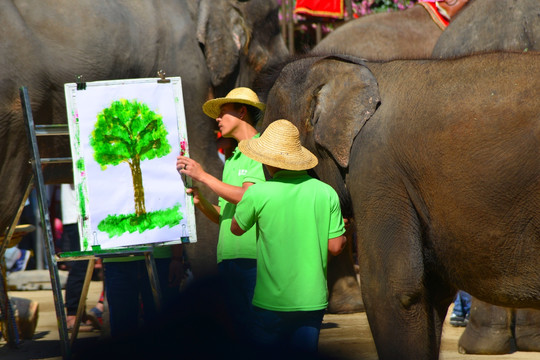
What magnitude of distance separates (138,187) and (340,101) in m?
1.72

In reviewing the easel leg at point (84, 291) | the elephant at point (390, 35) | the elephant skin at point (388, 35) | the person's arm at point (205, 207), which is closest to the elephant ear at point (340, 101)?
the person's arm at point (205, 207)

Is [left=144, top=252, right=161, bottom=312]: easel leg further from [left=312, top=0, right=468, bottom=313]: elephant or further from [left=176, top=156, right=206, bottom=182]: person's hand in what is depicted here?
[left=312, top=0, right=468, bottom=313]: elephant

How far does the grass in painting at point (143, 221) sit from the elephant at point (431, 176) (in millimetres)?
1324

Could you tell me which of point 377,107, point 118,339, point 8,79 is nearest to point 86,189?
point 8,79

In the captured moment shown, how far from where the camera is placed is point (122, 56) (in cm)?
523

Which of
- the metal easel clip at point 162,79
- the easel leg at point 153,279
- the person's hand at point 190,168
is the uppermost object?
the metal easel clip at point 162,79

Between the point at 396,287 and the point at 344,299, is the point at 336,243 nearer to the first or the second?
the point at 396,287

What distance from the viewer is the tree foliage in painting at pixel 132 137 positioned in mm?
4977

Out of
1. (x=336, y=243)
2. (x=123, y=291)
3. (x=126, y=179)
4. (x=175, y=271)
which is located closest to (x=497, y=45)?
(x=336, y=243)

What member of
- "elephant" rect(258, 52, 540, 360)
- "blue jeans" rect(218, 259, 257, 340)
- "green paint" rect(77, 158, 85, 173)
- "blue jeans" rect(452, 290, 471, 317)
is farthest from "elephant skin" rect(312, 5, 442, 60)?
"elephant" rect(258, 52, 540, 360)

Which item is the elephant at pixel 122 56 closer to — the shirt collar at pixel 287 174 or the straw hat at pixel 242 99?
the straw hat at pixel 242 99

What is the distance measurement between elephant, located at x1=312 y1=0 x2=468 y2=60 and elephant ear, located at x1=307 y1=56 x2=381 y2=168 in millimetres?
3885

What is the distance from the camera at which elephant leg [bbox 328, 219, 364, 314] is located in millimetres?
6930

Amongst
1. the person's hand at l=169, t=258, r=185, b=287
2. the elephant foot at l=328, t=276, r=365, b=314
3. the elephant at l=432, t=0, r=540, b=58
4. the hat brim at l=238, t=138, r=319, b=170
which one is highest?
the elephant at l=432, t=0, r=540, b=58
